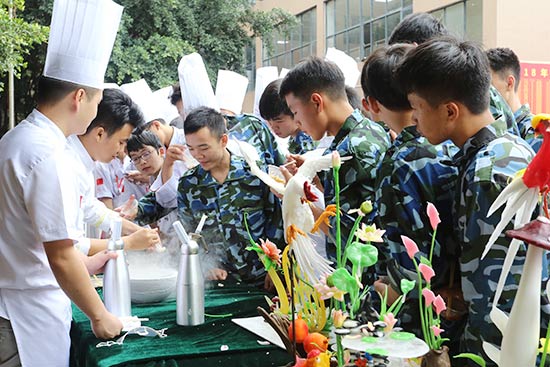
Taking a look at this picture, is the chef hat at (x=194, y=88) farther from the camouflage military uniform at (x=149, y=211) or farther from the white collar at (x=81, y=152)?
the white collar at (x=81, y=152)

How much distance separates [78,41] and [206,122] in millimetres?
816

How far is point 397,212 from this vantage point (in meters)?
1.24

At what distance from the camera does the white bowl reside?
1809 millimetres

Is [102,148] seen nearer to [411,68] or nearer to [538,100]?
[411,68]

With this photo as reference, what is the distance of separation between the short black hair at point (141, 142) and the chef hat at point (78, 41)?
1547mm

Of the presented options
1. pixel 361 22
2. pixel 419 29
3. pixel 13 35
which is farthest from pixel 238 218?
pixel 361 22

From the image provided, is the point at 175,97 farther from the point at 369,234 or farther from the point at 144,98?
the point at 369,234

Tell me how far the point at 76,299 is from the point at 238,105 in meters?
2.53

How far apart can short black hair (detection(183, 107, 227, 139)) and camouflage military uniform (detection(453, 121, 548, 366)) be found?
56.8 inches

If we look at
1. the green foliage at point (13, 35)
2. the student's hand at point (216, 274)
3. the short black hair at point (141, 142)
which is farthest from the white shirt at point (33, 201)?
the green foliage at point (13, 35)

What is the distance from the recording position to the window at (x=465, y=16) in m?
8.15

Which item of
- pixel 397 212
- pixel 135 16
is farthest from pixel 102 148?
pixel 135 16

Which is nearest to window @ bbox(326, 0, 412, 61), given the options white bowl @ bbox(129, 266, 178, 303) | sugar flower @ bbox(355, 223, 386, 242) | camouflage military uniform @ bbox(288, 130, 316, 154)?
camouflage military uniform @ bbox(288, 130, 316, 154)

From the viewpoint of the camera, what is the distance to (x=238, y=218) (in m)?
2.33
